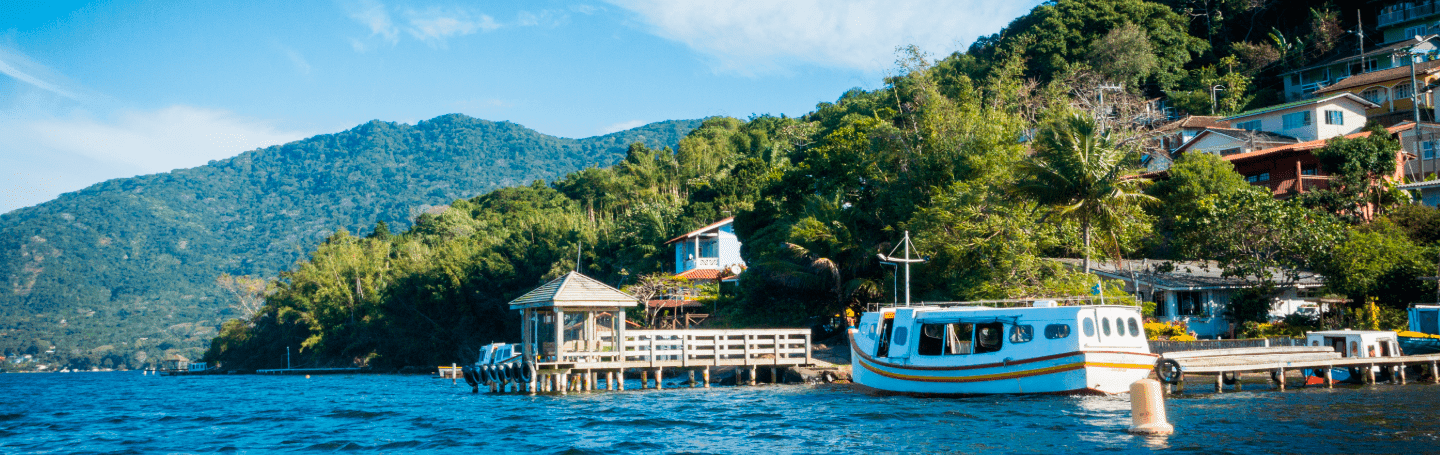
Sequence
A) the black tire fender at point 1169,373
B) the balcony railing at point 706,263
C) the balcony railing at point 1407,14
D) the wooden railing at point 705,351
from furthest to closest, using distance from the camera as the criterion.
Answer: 1. the balcony railing at point 1407,14
2. the balcony railing at point 706,263
3. the wooden railing at point 705,351
4. the black tire fender at point 1169,373

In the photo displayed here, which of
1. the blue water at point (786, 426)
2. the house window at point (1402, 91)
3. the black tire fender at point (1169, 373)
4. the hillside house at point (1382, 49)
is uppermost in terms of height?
the hillside house at point (1382, 49)

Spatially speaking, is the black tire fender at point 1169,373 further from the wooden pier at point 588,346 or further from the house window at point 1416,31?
the house window at point 1416,31

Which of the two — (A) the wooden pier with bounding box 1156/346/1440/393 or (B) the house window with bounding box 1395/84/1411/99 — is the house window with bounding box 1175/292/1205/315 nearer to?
(A) the wooden pier with bounding box 1156/346/1440/393

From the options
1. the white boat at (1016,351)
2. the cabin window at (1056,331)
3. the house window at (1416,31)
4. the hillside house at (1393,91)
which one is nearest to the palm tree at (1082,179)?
the white boat at (1016,351)

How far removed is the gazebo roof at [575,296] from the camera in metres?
28.4

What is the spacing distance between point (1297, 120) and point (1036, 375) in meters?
42.3

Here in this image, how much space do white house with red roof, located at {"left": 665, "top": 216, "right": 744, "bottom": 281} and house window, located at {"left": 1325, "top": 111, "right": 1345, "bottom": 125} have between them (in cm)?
3356

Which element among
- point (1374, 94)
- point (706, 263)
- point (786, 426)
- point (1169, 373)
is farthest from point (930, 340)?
point (1374, 94)

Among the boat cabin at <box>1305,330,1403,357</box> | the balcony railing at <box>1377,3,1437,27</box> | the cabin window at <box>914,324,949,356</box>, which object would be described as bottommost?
the boat cabin at <box>1305,330,1403,357</box>

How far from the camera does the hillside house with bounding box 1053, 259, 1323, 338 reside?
34.5m

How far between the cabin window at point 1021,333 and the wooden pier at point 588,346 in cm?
1009

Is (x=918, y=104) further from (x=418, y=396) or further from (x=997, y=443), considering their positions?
(x=997, y=443)

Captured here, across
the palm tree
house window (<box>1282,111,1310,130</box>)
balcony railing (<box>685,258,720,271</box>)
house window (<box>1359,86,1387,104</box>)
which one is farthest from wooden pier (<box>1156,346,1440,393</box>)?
house window (<box>1359,86,1387,104</box>)

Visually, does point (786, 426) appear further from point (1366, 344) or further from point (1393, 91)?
point (1393, 91)
